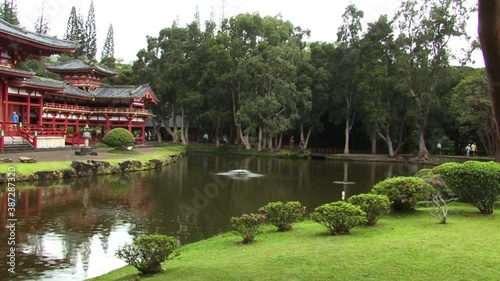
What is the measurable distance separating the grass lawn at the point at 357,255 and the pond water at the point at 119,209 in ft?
5.74

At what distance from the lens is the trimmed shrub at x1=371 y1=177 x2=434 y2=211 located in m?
12.0

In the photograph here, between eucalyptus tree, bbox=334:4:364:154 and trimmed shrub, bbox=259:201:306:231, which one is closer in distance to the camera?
trimmed shrub, bbox=259:201:306:231

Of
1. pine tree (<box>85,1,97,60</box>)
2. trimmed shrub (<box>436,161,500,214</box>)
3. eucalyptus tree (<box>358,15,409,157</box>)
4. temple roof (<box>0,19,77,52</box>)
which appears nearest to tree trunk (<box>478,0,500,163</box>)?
trimmed shrub (<box>436,161,500,214</box>)

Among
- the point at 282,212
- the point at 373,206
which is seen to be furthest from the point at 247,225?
the point at 373,206

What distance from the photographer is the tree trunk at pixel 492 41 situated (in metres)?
3.69

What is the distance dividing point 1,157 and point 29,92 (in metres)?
11.2

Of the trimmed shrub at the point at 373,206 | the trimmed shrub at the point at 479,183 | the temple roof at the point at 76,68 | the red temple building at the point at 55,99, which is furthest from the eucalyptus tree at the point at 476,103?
the temple roof at the point at 76,68

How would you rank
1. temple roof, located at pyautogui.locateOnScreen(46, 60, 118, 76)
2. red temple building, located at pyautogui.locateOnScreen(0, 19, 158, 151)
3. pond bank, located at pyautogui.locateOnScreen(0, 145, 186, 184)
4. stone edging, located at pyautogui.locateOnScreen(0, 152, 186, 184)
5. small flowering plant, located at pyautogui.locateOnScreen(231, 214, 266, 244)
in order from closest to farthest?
small flowering plant, located at pyautogui.locateOnScreen(231, 214, 266, 244)
pond bank, located at pyautogui.locateOnScreen(0, 145, 186, 184)
stone edging, located at pyautogui.locateOnScreen(0, 152, 186, 184)
red temple building, located at pyautogui.locateOnScreen(0, 19, 158, 151)
temple roof, located at pyautogui.locateOnScreen(46, 60, 118, 76)

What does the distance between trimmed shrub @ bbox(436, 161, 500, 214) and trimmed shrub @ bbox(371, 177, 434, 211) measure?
0.80 metres

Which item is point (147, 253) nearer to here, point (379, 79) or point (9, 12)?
point (379, 79)

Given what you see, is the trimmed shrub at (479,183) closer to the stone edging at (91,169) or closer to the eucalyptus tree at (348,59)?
the stone edging at (91,169)

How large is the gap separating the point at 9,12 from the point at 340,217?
207 feet

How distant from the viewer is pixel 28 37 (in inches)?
1137

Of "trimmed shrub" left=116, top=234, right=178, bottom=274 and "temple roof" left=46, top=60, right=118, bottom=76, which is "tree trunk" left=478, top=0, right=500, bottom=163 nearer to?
"trimmed shrub" left=116, top=234, right=178, bottom=274
